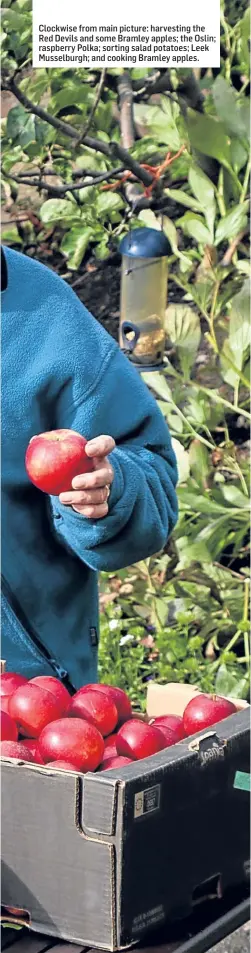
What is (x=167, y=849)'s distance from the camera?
1392mm

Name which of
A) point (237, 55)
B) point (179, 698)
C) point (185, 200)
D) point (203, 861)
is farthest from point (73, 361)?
point (237, 55)

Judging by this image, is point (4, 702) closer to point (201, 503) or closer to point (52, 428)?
point (52, 428)

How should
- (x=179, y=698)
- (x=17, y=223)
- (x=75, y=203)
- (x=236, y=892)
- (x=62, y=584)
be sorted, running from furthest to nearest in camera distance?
1. (x=17, y=223)
2. (x=75, y=203)
3. (x=62, y=584)
4. (x=179, y=698)
5. (x=236, y=892)

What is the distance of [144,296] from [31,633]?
138cm

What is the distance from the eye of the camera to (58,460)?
1516 mm

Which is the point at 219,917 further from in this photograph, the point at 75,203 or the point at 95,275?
the point at 95,275

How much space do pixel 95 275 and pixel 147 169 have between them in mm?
565

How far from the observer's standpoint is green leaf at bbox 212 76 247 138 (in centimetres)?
296

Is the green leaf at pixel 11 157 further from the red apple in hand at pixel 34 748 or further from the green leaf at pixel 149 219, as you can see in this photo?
the red apple in hand at pixel 34 748

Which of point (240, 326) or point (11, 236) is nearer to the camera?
point (240, 326)

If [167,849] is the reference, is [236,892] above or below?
below

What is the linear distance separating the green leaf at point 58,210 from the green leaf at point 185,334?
1.33 ft

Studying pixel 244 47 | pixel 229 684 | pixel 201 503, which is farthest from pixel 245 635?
pixel 244 47

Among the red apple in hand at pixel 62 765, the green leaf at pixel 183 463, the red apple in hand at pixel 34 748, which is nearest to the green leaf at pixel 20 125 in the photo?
the green leaf at pixel 183 463
